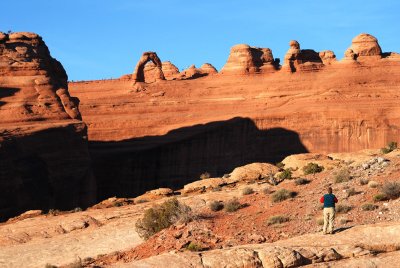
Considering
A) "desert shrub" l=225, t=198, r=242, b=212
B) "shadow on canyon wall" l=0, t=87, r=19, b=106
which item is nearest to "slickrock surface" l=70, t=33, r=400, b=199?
"shadow on canyon wall" l=0, t=87, r=19, b=106

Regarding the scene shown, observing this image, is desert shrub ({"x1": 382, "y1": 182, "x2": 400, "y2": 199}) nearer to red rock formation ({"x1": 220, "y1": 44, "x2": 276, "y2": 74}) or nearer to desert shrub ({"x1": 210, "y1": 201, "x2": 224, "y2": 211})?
desert shrub ({"x1": 210, "y1": 201, "x2": 224, "y2": 211})

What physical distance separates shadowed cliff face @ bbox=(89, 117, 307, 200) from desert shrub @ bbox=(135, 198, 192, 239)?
33326 millimetres

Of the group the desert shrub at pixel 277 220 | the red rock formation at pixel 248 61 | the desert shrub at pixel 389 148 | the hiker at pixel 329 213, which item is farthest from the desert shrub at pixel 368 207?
the red rock formation at pixel 248 61

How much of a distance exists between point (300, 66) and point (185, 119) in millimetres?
10951

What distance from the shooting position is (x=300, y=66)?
7219cm

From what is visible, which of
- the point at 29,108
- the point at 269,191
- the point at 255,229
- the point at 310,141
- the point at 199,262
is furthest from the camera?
the point at 310,141

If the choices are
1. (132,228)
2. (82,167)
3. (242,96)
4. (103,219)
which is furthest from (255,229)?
(242,96)

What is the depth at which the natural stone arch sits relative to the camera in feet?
248

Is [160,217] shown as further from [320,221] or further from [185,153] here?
[185,153]

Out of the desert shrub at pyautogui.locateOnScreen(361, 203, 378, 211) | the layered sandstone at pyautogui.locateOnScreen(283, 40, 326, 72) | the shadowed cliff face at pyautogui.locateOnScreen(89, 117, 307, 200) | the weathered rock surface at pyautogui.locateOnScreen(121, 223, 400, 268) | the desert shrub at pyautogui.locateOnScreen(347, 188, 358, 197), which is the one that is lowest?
the shadowed cliff face at pyautogui.locateOnScreen(89, 117, 307, 200)

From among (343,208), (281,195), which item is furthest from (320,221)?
(281,195)

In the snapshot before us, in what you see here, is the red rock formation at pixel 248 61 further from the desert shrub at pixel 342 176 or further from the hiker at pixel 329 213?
the hiker at pixel 329 213

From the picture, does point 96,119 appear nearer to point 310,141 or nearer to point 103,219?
point 310,141

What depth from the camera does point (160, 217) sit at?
2652 centimetres
